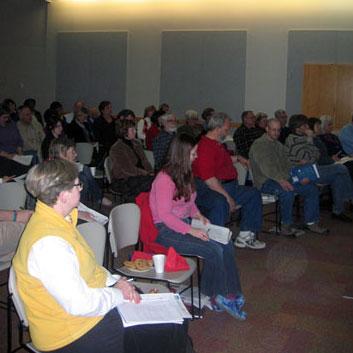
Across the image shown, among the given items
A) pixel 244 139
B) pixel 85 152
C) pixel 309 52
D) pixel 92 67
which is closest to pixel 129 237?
pixel 85 152

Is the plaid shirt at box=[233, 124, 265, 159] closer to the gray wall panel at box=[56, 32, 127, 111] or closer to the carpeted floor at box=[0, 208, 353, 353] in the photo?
the carpeted floor at box=[0, 208, 353, 353]

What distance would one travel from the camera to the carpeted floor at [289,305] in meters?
3.24

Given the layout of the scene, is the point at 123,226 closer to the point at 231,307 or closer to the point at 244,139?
the point at 231,307

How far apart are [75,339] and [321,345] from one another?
5.97 ft

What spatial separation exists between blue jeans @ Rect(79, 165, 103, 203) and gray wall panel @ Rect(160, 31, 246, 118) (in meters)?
5.41

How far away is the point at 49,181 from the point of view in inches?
81.7

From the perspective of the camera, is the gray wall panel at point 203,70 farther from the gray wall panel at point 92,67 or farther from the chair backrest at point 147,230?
the chair backrest at point 147,230

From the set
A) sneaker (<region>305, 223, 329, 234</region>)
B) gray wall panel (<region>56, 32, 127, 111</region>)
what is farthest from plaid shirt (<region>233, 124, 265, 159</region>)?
gray wall panel (<region>56, 32, 127, 111</region>)

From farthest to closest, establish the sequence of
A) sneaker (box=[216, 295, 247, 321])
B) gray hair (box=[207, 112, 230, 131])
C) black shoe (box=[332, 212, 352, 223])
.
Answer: black shoe (box=[332, 212, 352, 223]) < gray hair (box=[207, 112, 230, 131]) < sneaker (box=[216, 295, 247, 321])

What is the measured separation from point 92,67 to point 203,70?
2.82 meters

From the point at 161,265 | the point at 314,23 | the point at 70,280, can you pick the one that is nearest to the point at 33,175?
the point at 70,280

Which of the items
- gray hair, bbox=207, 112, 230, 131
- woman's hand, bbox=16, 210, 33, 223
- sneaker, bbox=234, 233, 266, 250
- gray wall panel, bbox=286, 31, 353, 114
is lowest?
sneaker, bbox=234, 233, 266, 250

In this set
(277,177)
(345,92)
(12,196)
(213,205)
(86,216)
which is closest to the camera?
(86,216)

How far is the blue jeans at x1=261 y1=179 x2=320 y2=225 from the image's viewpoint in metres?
5.76
